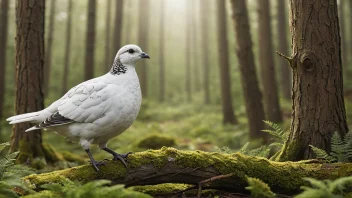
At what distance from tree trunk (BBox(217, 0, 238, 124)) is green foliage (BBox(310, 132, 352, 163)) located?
1155cm

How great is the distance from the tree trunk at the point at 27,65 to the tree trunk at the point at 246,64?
226 inches

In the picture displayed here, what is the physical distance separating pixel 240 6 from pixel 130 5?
75.8 ft

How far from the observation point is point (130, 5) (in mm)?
31938

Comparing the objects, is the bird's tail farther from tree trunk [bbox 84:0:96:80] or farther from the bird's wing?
tree trunk [bbox 84:0:96:80]

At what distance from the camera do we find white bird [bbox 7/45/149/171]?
178 inches

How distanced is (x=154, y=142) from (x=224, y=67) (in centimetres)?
692

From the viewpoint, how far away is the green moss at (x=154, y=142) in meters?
10.8

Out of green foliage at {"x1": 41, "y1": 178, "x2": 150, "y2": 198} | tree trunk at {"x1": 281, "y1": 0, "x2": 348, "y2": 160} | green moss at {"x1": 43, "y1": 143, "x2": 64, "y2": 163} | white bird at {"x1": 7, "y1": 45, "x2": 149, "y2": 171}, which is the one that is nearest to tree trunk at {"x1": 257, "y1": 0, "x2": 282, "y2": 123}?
tree trunk at {"x1": 281, "y1": 0, "x2": 348, "y2": 160}

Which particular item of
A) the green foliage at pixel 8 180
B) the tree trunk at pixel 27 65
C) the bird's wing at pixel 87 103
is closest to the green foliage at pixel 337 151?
the bird's wing at pixel 87 103

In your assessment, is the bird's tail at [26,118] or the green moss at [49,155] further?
the green moss at [49,155]

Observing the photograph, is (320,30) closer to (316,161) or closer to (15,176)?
(316,161)

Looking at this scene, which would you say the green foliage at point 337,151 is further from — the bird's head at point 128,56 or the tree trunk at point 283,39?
the tree trunk at point 283,39

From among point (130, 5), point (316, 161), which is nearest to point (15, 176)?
point (316, 161)

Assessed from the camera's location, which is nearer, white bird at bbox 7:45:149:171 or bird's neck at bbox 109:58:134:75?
white bird at bbox 7:45:149:171
